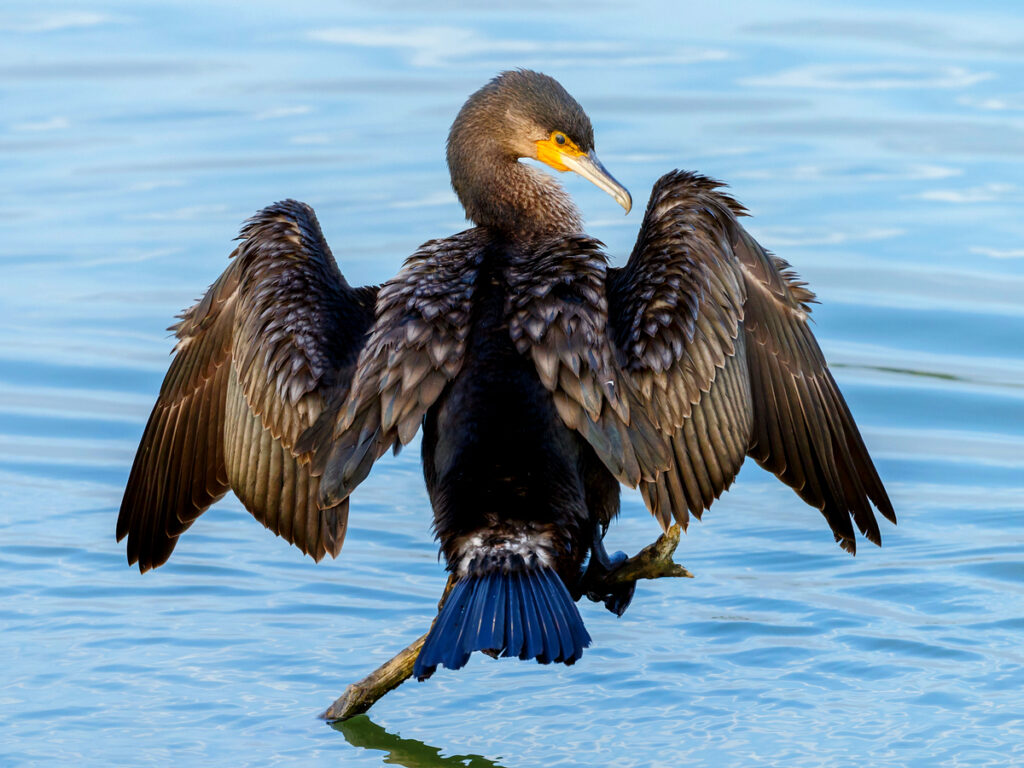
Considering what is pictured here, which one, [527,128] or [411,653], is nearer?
[411,653]

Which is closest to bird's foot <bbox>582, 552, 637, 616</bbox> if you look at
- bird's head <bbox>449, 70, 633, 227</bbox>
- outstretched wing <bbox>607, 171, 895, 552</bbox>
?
outstretched wing <bbox>607, 171, 895, 552</bbox>

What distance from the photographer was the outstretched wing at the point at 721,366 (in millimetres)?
5797

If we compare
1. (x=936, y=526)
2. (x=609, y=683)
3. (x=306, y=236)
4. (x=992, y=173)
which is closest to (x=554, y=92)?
(x=306, y=236)

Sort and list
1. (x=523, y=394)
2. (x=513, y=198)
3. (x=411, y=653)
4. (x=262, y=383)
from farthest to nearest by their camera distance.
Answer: (x=513, y=198) < (x=411, y=653) < (x=262, y=383) < (x=523, y=394)

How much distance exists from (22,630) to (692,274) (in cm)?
309

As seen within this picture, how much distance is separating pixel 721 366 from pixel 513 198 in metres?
1.23

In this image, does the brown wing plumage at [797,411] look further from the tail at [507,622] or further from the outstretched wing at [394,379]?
the tail at [507,622]

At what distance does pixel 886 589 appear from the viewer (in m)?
7.58

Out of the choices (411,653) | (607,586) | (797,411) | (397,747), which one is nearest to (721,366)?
(797,411)

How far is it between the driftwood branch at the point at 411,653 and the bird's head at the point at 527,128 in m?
1.40

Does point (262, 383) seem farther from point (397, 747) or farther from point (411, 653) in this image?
point (397, 747)

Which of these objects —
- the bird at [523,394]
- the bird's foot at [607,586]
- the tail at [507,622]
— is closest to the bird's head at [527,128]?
the bird at [523,394]

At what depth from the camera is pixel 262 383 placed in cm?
603

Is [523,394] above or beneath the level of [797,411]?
beneath
